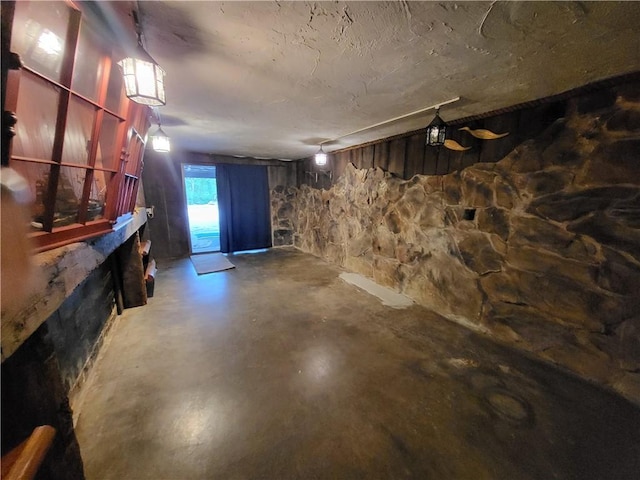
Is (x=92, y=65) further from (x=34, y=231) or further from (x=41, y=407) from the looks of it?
(x=41, y=407)

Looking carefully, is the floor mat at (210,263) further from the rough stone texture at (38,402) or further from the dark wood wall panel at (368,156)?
the rough stone texture at (38,402)

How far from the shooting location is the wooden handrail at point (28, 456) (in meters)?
0.55

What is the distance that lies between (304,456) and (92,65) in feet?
6.68

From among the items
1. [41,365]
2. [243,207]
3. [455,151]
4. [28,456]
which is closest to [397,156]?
[455,151]

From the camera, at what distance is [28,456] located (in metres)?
0.60

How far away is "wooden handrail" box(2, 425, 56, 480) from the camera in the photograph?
0.55 meters

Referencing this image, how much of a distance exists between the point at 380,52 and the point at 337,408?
1942mm

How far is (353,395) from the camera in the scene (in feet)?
4.98

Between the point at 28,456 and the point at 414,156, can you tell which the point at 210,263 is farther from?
the point at 28,456

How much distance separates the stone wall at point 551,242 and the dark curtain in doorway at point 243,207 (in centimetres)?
342

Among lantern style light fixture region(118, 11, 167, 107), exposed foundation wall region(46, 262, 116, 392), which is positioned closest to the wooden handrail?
exposed foundation wall region(46, 262, 116, 392)

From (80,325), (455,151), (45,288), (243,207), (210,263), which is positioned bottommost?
(210,263)

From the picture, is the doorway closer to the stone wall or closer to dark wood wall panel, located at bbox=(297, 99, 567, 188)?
dark wood wall panel, located at bbox=(297, 99, 567, 188)

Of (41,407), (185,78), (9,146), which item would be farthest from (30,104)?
(41,407)
